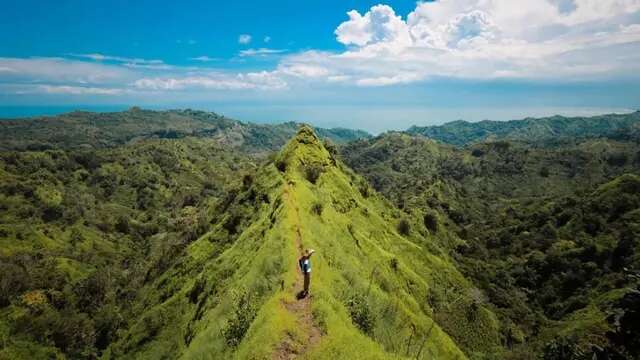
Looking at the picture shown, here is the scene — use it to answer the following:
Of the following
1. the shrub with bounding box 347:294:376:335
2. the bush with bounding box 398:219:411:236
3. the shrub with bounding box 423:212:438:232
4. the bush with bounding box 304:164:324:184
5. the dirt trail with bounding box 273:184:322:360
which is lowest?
the shrub with bounding box 423:212:438:232

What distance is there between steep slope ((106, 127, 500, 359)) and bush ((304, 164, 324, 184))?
204 mm

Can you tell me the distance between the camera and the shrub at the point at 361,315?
120 ft

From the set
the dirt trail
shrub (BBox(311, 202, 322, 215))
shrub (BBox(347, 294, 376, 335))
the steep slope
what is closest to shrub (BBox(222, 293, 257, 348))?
the steep slope

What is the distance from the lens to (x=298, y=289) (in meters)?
34.9

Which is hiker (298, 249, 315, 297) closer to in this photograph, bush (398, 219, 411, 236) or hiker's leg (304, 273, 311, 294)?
hiker's leg (304, 273, 311, 294)

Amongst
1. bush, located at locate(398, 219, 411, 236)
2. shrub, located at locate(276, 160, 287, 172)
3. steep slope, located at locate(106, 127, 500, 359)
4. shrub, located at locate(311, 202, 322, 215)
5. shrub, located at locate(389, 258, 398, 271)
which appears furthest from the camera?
bush, located at locate(398, 219, 411, 236)

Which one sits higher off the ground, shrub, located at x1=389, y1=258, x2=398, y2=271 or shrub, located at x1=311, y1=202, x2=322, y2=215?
shrub, located at x1=311, y1=202, x2=322, y2=215

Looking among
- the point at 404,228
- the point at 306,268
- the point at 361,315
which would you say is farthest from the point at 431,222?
the point at 306,268

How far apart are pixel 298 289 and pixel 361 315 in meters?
6.67

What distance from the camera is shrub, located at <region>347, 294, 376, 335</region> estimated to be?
36.5 m

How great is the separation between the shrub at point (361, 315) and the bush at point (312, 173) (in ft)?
139

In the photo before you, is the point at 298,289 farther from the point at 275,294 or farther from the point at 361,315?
the point at 361,315

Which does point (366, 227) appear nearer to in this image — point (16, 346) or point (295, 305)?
point (295, 305)

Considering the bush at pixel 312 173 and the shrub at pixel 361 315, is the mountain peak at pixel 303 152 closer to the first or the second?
the bush at pixel 312 173
